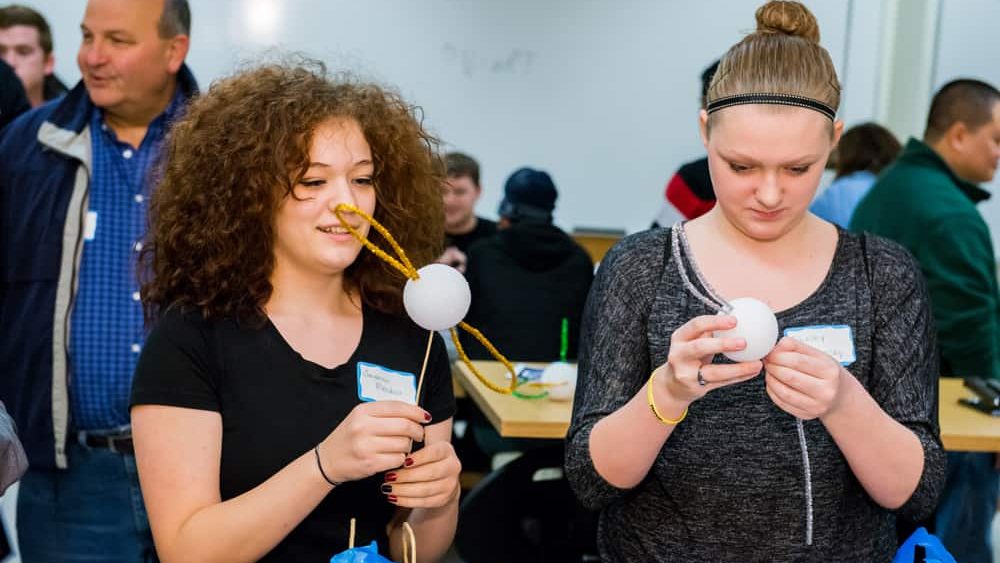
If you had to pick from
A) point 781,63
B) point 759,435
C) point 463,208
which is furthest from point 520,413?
point 463,208

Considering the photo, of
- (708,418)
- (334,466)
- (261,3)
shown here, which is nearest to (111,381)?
(334,466)

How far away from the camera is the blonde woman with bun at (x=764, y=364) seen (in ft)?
5.02

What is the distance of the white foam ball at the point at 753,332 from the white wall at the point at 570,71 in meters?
4.76

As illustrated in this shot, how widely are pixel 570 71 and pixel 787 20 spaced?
459cm

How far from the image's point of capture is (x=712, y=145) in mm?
1581

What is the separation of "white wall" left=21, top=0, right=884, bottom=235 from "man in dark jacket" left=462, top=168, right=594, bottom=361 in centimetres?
217

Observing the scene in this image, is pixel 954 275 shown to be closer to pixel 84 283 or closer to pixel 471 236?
pixel 471 236

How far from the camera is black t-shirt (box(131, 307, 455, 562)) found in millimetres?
1563

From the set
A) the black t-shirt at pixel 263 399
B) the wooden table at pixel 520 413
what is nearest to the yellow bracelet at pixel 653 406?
the black t-shirt at pixel 263 399

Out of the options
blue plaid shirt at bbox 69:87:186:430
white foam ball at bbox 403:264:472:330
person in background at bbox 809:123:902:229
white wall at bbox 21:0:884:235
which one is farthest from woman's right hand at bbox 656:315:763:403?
white wall at bbox 21:0:884:235

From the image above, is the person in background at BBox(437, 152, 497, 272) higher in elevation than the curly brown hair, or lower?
lower

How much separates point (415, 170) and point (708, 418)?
0.69m

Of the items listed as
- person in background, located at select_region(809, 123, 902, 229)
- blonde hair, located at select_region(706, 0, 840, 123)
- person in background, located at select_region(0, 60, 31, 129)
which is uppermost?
blonde hair, located at select_region(706, 0, 840, 123)

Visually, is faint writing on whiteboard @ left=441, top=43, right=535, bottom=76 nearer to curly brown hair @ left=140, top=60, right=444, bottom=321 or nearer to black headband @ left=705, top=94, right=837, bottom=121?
curly brown hair @ left=140, top=60, right=444, bottom=321
